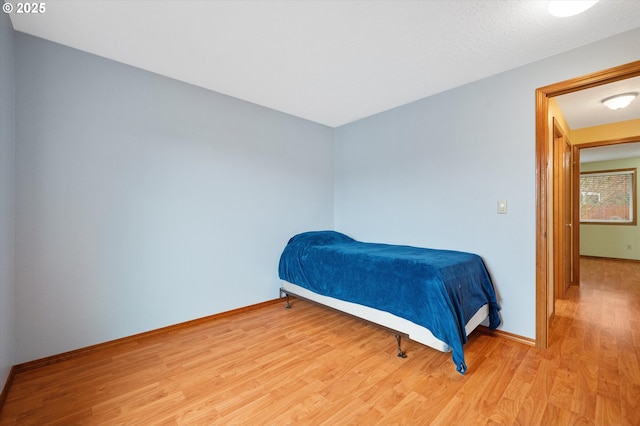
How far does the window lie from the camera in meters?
5.76

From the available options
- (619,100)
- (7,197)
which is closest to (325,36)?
(7,197)

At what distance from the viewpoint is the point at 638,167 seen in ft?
18.5

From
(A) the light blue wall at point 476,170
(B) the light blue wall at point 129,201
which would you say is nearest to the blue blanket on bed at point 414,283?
(A) the light blue wall at point 476,170

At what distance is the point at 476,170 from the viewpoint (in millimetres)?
2600

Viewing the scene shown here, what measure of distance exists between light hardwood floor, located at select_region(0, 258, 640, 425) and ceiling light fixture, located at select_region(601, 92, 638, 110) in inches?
87.3

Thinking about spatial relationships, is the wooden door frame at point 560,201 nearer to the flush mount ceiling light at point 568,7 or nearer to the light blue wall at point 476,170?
the light blue wall at point 476,170

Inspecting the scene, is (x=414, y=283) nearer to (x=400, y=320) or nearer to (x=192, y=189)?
(x=400, y=320)

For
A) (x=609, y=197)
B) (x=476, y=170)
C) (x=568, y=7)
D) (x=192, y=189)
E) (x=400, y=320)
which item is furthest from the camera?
(x=609, y=197)

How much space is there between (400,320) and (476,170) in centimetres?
160

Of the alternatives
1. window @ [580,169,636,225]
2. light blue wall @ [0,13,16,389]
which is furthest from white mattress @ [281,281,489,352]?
window @ [580,169,636,225]

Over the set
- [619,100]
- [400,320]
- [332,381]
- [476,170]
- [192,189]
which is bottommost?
[332,381]

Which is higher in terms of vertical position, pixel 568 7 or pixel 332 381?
pixel 568 7

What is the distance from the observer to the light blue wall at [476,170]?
227 centimetres

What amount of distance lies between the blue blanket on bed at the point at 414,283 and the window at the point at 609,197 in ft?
20.0
